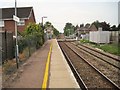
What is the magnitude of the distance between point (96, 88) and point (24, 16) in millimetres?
50487

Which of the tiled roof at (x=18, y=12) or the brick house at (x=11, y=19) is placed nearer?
the brick house at (x=11, y=19)

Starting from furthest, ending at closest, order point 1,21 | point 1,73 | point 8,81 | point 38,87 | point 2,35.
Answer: point 1,21 < point 2,35 < point 1,73 < point 8,81 < point 38,87

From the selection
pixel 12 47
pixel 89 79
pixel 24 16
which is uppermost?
pixel 24 16

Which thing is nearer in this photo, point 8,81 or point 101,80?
point 8,81

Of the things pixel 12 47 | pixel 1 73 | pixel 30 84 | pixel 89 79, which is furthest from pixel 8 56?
pixel 30 84

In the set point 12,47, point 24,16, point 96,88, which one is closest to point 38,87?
point 96,88

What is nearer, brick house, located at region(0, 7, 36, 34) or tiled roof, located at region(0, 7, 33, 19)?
brick house, located at region(0, 7, 36, 34)

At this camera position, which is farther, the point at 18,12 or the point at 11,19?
the point at 18,12

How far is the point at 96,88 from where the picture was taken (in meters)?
11.5

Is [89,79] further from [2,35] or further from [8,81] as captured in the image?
[2,35]

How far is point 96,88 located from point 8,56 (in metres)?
8.12

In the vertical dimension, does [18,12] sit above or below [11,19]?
above

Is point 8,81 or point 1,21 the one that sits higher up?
point 1,21

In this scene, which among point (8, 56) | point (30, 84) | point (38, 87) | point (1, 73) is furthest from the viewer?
point (8, 56)
